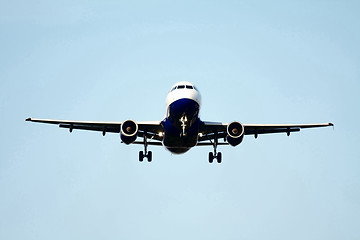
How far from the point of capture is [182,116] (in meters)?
32.3

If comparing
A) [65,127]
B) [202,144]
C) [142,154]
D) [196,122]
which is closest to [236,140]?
[196,122]

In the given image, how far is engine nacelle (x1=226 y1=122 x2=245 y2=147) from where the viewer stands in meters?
33.5

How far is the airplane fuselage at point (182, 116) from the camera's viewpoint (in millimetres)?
31969

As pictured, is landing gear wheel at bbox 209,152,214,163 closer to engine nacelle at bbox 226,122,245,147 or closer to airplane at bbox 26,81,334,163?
airplane at bbox 26,81,334,163

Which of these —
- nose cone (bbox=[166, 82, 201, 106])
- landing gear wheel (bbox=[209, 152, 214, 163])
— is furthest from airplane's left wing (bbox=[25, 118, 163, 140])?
landing gear wheel (bbox=[209, 152, 214, 163])

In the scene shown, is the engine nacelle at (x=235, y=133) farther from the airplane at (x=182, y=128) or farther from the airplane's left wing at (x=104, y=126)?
the airplane's left wing at (x=104, y=126)

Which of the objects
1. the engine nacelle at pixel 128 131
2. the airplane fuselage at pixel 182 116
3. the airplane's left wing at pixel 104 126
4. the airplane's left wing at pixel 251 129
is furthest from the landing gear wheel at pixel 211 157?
the engine nacelle at pixel 128 131

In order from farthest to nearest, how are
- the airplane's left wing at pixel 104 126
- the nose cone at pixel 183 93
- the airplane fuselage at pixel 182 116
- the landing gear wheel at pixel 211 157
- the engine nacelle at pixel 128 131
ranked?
the landing gear wheel at pixel 211 157 < the airplane's left wing at pixel 104 126 < the engine nacelle at pixel 128 131 < the nose cone at pixel 183 93 < the airplane fuselage at pixel 182 116

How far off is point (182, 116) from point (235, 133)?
376 centimetres

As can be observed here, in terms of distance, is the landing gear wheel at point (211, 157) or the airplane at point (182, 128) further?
the landing gear wheel at point (211, 157)

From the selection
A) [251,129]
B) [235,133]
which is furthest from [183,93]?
[251,129]

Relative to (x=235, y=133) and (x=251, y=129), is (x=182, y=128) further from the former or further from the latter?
(x=251, y=129)

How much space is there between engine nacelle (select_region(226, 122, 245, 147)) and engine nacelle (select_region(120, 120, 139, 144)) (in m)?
5.70

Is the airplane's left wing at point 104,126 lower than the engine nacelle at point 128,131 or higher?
higher
